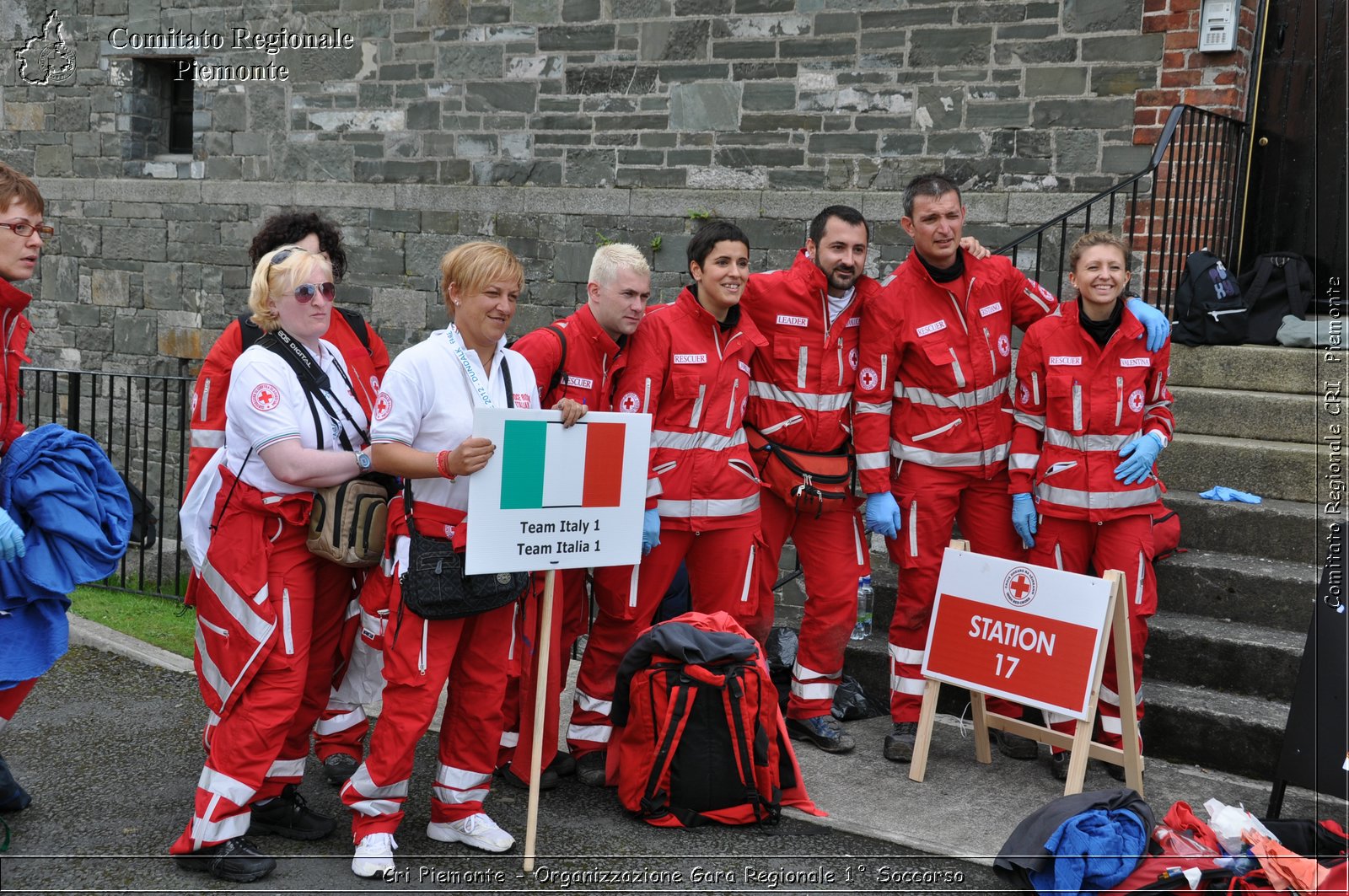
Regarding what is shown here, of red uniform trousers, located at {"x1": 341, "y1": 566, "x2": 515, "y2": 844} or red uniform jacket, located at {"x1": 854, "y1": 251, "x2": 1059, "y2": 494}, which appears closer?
red uniform trousers, located at {"x1": 341, "y1": 566, "x2": 515, "y2": 844}

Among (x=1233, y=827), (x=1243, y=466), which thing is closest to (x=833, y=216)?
(x=1233, y=827)

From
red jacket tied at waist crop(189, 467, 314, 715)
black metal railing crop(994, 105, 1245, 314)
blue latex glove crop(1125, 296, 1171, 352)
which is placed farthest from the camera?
black metal railing crop(994, 105, 1245, 314)

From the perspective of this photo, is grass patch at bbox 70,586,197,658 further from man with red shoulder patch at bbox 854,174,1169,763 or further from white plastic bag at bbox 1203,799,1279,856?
white plastic bag at bbox 1203,799,1279,856

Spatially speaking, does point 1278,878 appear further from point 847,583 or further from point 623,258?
point 623,258

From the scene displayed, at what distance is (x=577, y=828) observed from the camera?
4375 mm

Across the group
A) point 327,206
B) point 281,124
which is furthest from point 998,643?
point 281,124

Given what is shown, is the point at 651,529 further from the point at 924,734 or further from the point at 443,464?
the point at 924,734

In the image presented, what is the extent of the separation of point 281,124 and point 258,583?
895 centimetres

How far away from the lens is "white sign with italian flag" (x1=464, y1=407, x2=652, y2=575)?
3.88 metres

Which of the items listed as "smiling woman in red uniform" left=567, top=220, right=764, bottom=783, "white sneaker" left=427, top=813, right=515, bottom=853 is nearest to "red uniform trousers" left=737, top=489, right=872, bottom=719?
"smiling woman in red uniform" left=567, top=220, right=764, bottom=783

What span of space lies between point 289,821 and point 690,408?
2156mm

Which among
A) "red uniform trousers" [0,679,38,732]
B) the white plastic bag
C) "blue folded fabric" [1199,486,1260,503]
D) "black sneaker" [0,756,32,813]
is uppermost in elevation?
"blue folded fabric" [1199,486,1260,503]

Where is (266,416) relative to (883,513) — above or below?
above

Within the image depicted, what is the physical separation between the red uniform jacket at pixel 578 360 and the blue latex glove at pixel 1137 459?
2.06 m
